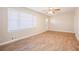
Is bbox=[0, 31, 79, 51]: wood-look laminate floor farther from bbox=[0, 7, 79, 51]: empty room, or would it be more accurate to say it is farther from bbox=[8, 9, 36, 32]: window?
bbox=[8, 9, 36, 32]: window

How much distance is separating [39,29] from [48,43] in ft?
1.39

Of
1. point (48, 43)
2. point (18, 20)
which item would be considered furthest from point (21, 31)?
point (48, 43)

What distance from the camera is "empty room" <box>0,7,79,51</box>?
8.11ft

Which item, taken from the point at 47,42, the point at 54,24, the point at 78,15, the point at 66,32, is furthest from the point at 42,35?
the point at 78,15

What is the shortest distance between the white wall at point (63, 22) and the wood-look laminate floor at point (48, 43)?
4.9 inches

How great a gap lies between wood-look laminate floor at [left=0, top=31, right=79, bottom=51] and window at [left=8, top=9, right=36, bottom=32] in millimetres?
349

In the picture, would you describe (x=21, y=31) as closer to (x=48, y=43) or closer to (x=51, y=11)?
(x=48, y=43)

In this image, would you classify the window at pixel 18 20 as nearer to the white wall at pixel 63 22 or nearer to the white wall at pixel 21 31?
the white wall at pixel 21 31

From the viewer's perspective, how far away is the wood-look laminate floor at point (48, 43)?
247 cm

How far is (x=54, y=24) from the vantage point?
2.63m

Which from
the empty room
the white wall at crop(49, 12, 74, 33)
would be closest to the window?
the empty room

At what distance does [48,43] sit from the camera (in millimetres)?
2529

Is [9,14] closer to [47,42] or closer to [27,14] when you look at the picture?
[27,14]

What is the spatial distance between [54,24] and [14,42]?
3.54 feet
